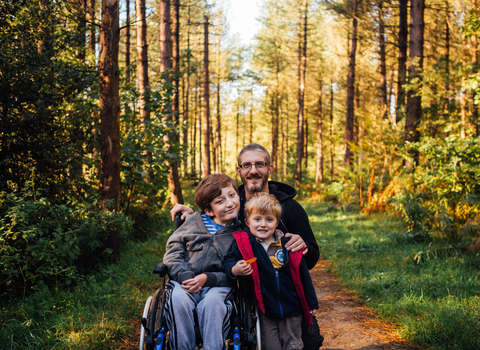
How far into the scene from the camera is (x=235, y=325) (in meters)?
2.69

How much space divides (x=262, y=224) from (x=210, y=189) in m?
0.58

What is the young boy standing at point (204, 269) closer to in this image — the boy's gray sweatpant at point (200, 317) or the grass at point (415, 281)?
the boy's gray sweatpant at point (200, 317)

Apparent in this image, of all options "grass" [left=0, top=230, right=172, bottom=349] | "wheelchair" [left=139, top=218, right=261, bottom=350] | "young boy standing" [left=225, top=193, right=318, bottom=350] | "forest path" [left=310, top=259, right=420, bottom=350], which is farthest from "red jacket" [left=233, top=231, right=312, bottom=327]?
"grass" [left=0, top=230, right=172, bottom=349]

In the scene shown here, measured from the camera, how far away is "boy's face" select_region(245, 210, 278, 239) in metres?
2.78

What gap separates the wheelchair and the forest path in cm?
174

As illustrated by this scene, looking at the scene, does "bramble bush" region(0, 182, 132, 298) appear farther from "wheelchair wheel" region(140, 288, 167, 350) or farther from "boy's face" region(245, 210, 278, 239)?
"boy's face" region(245, 210, 278, 239)

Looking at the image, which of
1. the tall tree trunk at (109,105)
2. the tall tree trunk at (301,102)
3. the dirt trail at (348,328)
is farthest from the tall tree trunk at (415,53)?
the tall tree trunk at (301,102)

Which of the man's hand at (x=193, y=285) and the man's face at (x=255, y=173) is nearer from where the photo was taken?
the man's hand at (x=193, y=285)

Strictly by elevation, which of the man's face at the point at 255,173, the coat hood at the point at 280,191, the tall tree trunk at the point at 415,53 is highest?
the tall tree trunk at the point at 415,53

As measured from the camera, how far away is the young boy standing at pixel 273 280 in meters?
2.73

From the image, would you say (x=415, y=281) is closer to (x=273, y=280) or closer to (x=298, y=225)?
(x=298, y=225)

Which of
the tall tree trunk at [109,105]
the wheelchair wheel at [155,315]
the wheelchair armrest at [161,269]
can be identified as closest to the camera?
the wheelchair wheel at [155,315]

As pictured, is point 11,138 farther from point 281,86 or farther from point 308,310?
point 281,86

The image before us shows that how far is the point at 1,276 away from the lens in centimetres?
456
